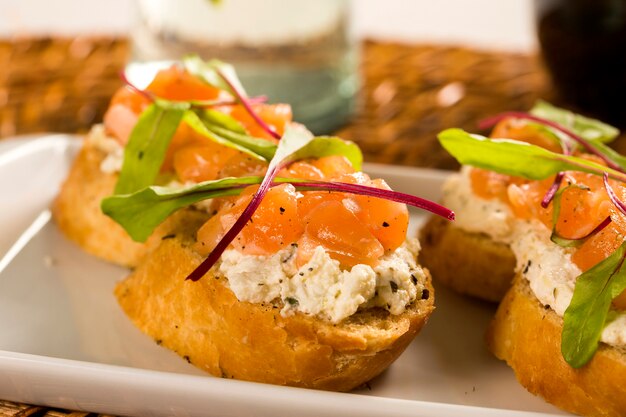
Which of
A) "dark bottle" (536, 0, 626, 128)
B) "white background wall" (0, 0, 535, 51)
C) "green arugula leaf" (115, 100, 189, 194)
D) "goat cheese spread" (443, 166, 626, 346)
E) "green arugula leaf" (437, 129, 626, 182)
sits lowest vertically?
"white background wall" (0, 0, 535, 51)

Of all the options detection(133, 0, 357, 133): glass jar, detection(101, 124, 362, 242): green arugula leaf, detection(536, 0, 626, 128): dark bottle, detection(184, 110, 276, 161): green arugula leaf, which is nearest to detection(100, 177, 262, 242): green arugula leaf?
detection(101, 124, 362, 242): green arugula leaf

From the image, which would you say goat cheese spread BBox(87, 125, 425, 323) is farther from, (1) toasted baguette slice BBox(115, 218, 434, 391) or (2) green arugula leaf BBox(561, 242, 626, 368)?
(2) green arugula leaf BBox(561, 242, 626, 368)

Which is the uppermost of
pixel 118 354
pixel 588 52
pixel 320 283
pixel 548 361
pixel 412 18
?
pixel 320 283

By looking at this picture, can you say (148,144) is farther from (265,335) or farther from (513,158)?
(513,158)

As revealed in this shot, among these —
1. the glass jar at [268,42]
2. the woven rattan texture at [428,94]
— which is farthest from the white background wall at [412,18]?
the glass jar at [268,42]

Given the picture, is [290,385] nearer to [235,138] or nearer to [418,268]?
[418,268]

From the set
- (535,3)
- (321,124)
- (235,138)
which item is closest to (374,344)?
(235,138)

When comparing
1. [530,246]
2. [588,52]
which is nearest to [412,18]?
[588,52]
